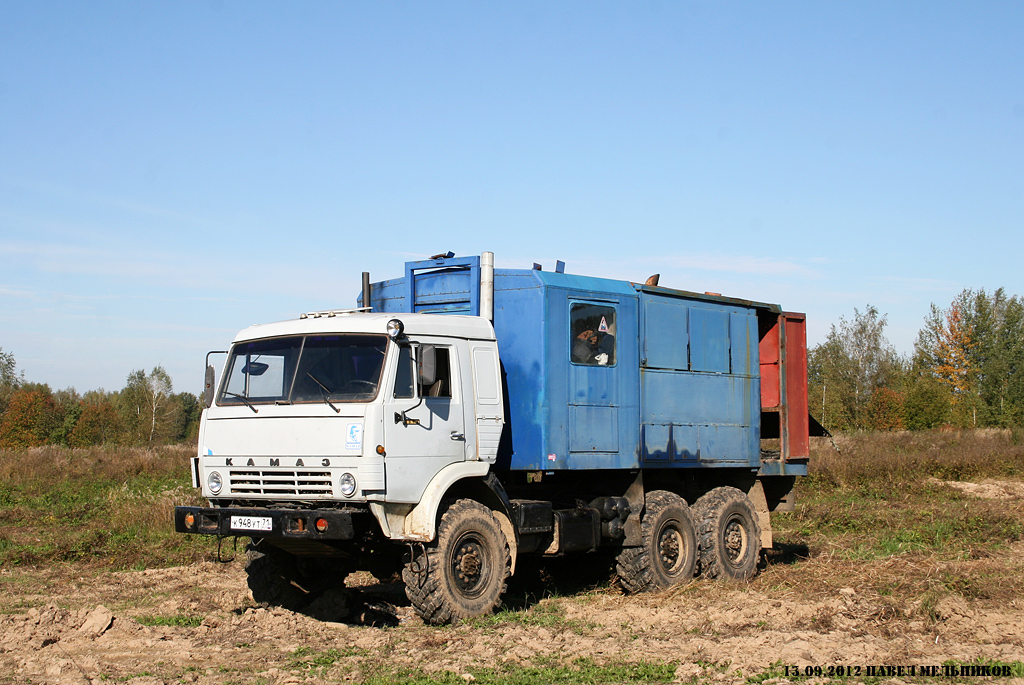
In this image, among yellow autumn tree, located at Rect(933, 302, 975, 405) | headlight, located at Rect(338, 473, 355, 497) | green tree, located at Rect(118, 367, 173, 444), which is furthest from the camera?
green tree, located at Rect(118, 367, 173, 444)

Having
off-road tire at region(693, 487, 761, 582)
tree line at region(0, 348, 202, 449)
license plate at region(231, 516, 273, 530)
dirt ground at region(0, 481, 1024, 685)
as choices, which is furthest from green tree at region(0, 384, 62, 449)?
license plate at region(231, 516, 273, 530)

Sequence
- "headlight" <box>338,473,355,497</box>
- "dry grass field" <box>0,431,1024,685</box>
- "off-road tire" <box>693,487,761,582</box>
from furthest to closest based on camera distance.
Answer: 1. "off-road tire" <box>693,487,761,582</box>
2. "headlight" <box>338,473,355,497</box>
3. "dry grass field" <box>0,431,1024,685</box>

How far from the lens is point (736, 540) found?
12.2 m

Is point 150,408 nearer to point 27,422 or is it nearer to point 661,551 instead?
point 27,422

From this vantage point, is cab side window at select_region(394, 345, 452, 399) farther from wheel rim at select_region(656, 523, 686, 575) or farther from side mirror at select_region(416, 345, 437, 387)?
wheel rim at select_region(656, 523, 686, 575)

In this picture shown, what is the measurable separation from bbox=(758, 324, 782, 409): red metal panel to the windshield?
6762 millimetres

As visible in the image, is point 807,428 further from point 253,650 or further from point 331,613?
point 253,650

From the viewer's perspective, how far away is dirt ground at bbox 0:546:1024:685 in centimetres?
686

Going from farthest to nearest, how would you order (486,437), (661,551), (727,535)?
(727,535), (661,551), (486,437)

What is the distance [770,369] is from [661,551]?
347cm

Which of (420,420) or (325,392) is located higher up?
(325,392)

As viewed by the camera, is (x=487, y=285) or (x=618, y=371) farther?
(x=618, y=371)

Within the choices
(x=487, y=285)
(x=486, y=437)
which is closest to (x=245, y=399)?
(x=486, y=437)

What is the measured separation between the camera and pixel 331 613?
31.0ft
